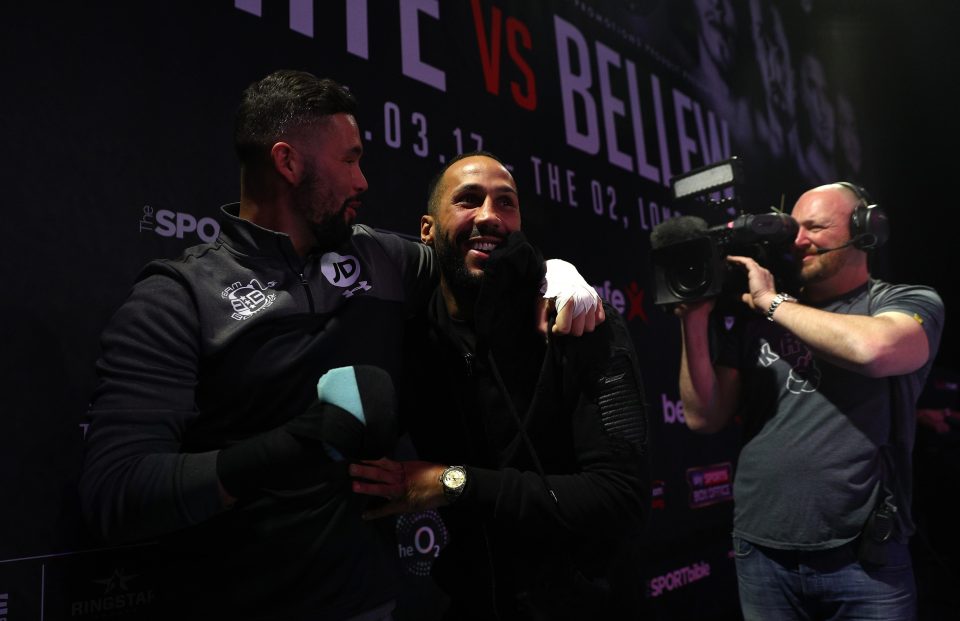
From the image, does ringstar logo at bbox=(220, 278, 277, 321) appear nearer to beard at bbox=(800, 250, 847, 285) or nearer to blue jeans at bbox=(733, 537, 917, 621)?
blue jeans at bbox=(733, 537, 917, 621)

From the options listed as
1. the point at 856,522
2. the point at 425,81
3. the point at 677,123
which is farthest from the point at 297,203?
the point at 677,123

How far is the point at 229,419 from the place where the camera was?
1.20 metres

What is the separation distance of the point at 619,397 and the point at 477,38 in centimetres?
216

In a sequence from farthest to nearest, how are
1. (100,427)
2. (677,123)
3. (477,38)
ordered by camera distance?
1. (677,123)
2. (477,38)
3. (100,427)

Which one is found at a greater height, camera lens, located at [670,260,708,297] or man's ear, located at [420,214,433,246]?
man's ear, located at [420,214,433,246]

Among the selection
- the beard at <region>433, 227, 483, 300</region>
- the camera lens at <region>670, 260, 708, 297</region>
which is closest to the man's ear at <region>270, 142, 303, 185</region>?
the beard at <region>433, 227, 483, 300</region>

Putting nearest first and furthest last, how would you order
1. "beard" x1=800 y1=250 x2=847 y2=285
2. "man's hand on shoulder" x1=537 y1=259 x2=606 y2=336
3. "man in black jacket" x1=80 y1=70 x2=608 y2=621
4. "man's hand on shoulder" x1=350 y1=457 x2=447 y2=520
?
"man in black jacket" x1=80 y1=70 x2=608 y2=621
"man's hand on shoulder" x1=350 y1=457 x2=447 y2=520
"man's hand on shoulder" x1=537 y1=259 x2=606 y2=336
"beard" x1=800 y1=250 x2=847 y2=285

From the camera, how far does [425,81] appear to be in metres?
2.52

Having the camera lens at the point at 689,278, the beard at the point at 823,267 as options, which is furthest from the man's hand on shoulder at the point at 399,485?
the beard at the point at 823,267

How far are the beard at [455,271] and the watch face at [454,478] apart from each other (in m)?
0.47

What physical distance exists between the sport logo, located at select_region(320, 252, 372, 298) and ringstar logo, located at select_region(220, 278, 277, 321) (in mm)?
152

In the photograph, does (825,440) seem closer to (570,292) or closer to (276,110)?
(570,292)

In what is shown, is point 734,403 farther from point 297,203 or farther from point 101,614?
point 101,614

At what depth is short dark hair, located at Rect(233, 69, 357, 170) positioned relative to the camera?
1.41 m
